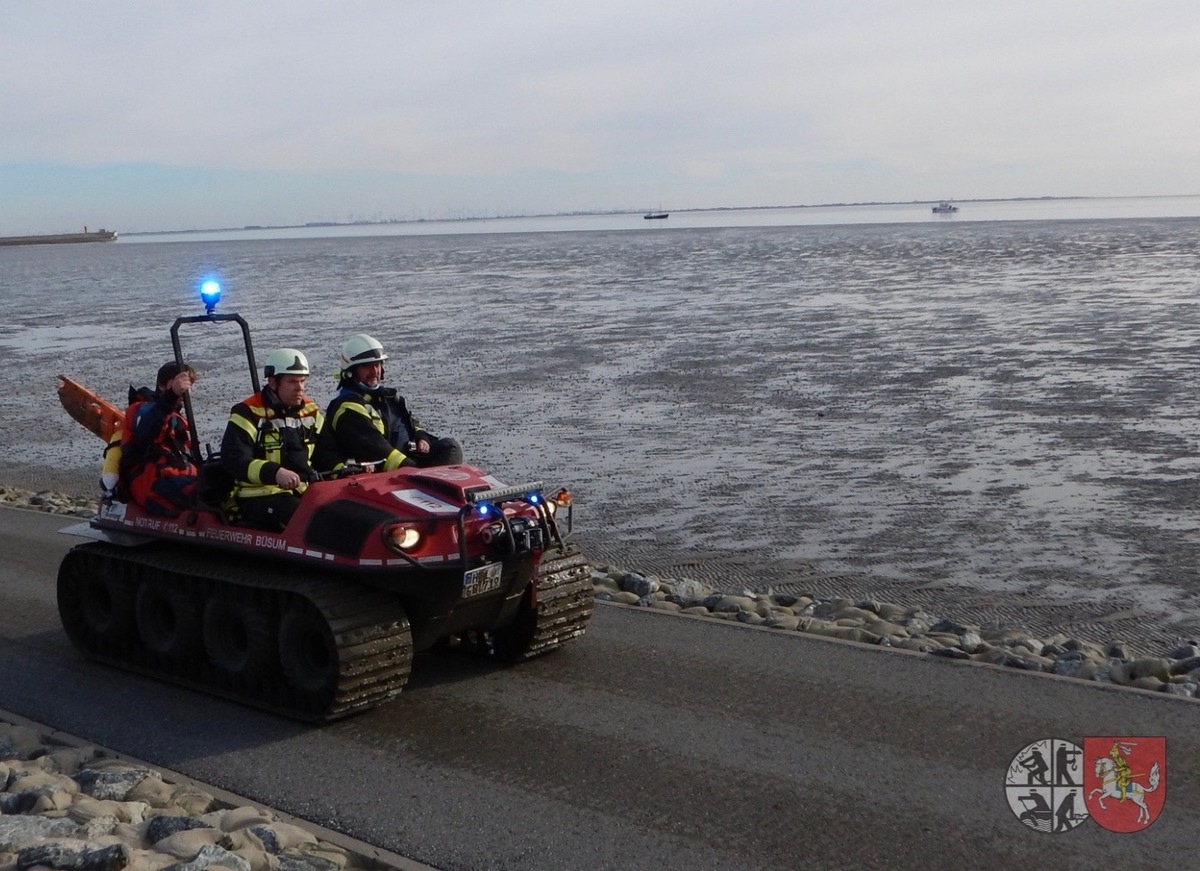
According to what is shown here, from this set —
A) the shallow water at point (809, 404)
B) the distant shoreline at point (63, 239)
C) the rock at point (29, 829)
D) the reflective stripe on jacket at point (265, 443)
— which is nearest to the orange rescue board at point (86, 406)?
the reflective stripe on jacket at point (265, 443)

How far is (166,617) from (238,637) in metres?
0.90

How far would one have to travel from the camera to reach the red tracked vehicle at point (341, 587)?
827 centimetres

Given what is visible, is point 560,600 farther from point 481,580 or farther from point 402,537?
point 402,537

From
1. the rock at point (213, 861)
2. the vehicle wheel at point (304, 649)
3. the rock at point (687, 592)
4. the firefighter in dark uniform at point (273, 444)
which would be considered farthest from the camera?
the rock at point (687, 592)

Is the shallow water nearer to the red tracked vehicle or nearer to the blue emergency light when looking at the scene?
the red tracked vehicle

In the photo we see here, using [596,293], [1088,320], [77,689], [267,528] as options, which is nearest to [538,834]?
[267,528]

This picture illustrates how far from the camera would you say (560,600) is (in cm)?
934

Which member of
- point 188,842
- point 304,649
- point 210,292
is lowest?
Answer: point 188,842

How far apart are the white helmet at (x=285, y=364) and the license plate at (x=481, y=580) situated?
2.11m

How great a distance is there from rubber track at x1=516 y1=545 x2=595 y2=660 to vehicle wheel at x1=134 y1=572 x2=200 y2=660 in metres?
2.34

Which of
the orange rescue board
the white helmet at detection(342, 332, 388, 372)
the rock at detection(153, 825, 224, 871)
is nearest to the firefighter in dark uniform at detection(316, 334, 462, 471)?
the white helmet at detection(342, 332, 388, 372)

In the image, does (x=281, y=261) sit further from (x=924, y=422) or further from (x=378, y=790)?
(x=378, y=790)
